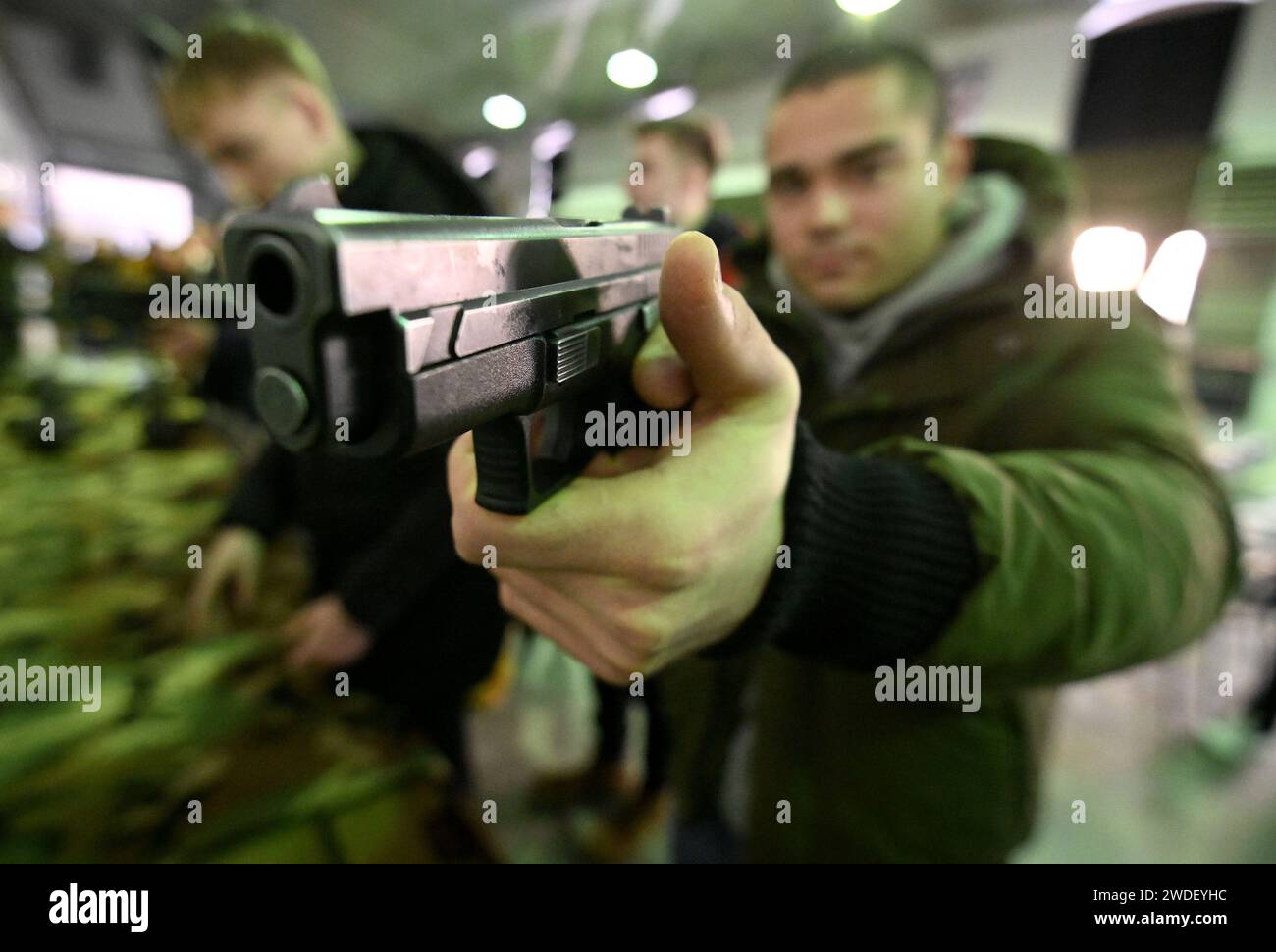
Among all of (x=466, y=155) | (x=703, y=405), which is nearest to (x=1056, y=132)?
(x=466, y=155)

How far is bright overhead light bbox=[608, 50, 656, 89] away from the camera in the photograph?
0.68m

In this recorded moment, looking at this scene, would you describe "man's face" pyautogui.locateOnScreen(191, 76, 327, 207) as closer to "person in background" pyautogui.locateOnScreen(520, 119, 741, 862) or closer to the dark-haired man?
"person in background" pyautogui.locateOnScreen(520, 119, 741, 862)

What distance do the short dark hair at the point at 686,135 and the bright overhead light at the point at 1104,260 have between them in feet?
1.30

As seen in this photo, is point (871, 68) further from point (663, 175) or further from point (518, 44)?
point (518, 44)

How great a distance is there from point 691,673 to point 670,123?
0.70 meters

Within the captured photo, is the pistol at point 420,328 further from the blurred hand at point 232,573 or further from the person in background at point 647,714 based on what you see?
the blurred hand at point 232,573

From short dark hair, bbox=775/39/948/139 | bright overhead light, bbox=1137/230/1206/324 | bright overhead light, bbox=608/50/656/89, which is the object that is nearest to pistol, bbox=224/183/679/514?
short dark hair, bbox=775/39/948/139

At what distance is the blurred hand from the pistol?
0.81 m

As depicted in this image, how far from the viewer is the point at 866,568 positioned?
0.38m

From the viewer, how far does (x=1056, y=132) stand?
6.91 ft

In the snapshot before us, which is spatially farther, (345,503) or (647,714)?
(647,714)

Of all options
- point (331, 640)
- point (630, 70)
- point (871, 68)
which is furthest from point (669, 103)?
point (331, 640)

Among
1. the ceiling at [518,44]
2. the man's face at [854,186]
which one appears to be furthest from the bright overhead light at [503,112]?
the man's face at [854,186]

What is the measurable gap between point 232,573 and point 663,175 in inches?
35.8
